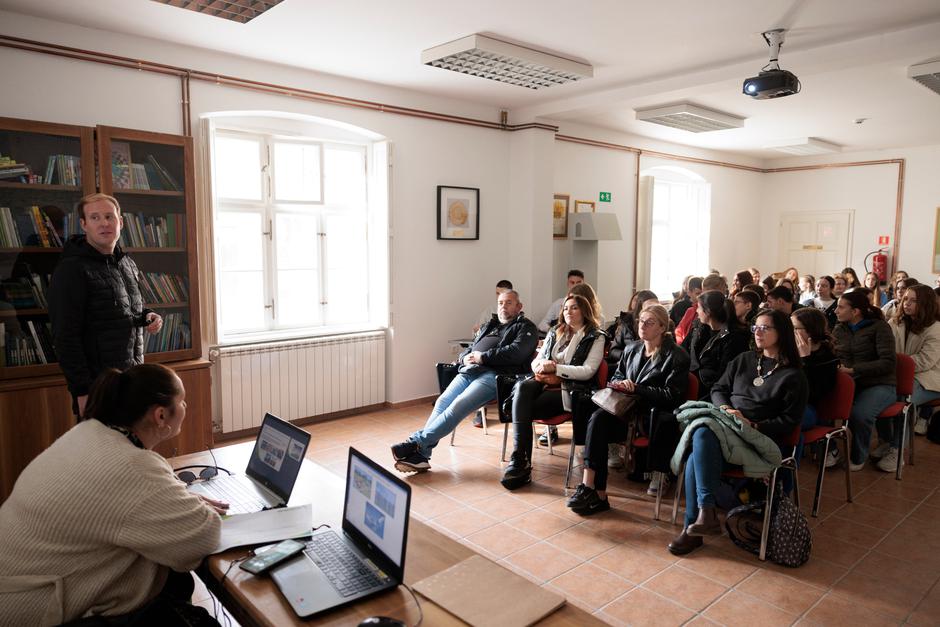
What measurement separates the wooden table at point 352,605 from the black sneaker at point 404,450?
2.13m

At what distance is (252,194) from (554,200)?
3302 mm

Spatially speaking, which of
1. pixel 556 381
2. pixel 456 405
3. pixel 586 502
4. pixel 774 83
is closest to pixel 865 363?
Answer: pixel 774 83

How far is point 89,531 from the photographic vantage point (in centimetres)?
156

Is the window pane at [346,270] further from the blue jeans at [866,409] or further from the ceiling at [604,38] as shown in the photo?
the blue jeans at [866,409]

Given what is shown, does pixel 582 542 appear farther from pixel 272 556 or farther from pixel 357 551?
pixel 272 556

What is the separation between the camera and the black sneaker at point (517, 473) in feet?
13.3

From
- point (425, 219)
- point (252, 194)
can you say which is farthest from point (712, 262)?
point (252, 194)

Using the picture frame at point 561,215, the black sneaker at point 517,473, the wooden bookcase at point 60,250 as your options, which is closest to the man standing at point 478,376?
the black sneaker at point 517,473

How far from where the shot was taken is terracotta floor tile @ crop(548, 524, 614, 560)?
3.27 metres

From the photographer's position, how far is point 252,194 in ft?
17.0

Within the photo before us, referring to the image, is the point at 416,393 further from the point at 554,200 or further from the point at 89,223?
the point at 89,223

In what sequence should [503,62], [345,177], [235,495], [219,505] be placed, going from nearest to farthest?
[219,505] < [235,495] < [503,62] < [345,177]

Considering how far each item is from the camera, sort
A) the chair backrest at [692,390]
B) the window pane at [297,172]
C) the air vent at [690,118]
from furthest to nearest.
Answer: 1. the air vent at [690,118]
2. the window pane at [297,172]
3. the chair backrest at [692,390]

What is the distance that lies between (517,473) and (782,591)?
1654mm
